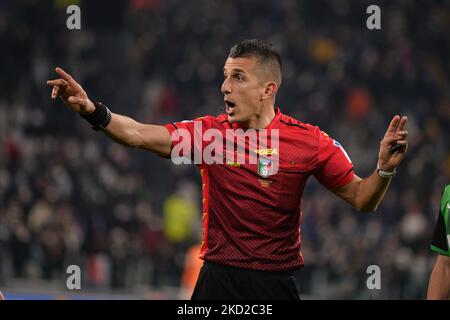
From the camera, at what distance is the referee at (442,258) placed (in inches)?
224

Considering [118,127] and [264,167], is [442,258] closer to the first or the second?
[264,167]

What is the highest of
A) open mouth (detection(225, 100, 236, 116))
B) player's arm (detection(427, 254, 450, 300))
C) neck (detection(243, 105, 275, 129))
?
open mouth (detection(225, 100, 236, 116))

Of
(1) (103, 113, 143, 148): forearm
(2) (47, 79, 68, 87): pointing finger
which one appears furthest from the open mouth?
(2) (47, 79, 68, 87): pointing finger

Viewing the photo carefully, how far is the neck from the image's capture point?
5.87 metres

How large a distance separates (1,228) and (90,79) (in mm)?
4202

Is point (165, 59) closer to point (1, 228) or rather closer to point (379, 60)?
point (379, 60)

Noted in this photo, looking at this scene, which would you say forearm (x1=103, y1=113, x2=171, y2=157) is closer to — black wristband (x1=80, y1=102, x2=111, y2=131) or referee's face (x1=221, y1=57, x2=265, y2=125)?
black wristband (x1=80, y1=102, x2=111, y2=131)

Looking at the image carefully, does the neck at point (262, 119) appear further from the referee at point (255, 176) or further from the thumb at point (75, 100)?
the thumb at point (75, 100)

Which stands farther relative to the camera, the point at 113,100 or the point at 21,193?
the point at 113,100

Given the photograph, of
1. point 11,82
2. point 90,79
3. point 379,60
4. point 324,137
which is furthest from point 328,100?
point 324,137

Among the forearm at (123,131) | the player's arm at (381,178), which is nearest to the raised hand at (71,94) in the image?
the forearm at (123,131)

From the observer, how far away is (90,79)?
17.6 metres

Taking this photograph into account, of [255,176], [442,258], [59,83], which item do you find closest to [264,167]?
[255,176]

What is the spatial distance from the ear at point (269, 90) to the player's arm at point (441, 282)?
1.30 m
